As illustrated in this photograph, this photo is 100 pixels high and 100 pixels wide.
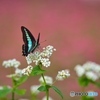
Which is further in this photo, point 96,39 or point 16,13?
point 16,13

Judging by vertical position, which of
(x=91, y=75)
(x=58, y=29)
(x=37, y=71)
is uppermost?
(x=58, y=29)

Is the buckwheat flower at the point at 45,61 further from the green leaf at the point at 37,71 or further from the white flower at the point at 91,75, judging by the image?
the white flower at the point at 91,75

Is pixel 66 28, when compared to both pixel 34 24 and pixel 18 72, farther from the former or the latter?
pixel 18 72

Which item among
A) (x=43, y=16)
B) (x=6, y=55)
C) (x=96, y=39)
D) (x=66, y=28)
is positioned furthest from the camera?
(x=43, y=16)

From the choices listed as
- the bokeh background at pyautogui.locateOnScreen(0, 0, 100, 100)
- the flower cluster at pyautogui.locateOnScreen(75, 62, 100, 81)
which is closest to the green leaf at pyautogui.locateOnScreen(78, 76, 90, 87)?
the flower cluster at pyautogui.locateOnScreen(75, 62, 100, 81)

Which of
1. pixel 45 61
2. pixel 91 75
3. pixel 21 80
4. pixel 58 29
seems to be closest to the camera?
pixel 45 61

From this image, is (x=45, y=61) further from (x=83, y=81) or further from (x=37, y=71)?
(x=83, y=81)

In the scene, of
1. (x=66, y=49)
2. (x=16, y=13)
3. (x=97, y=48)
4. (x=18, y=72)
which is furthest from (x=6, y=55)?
(x=18, y=72)

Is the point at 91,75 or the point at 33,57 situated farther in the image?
the point at 91,75

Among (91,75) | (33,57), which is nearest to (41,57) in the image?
(33,57)
